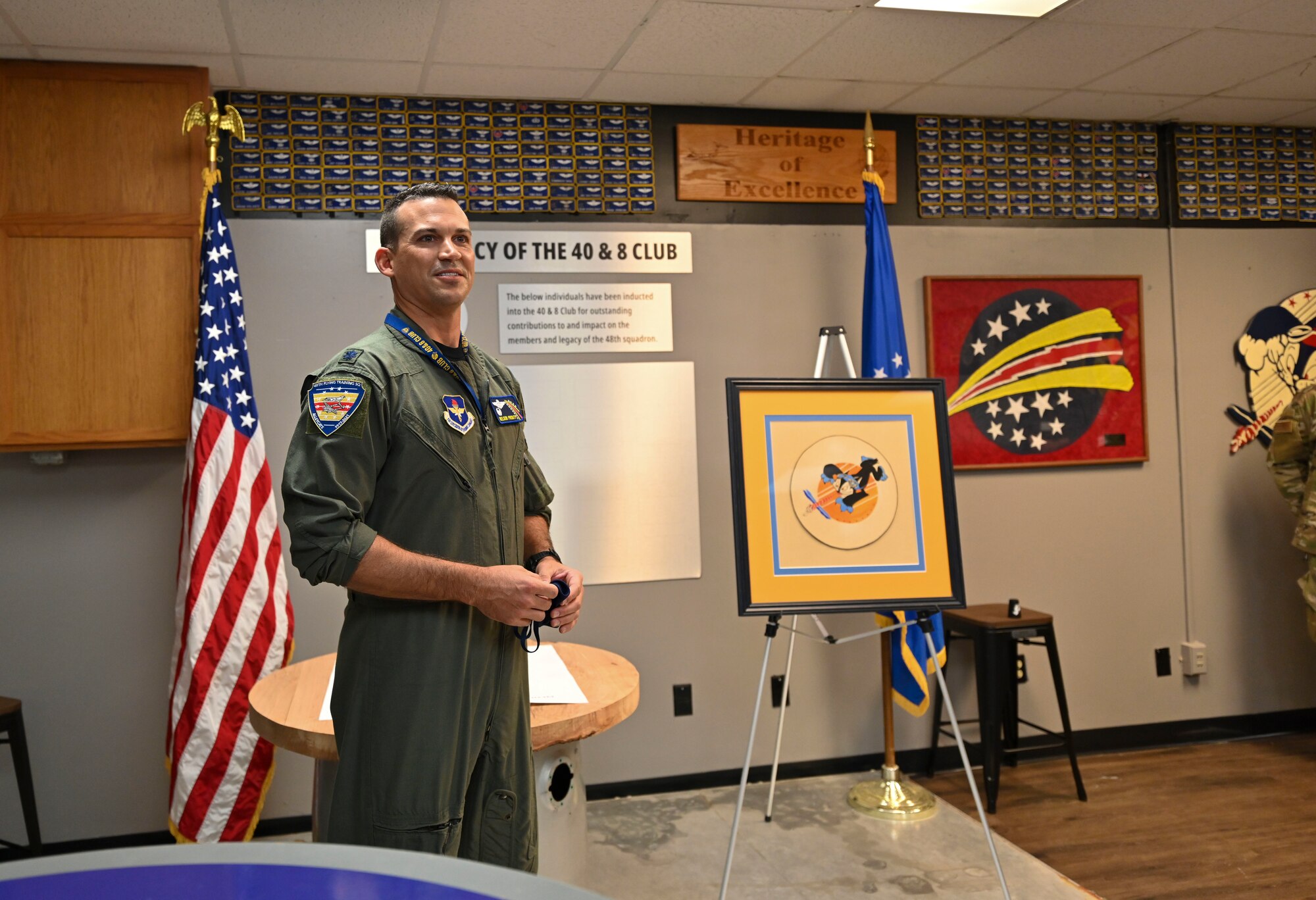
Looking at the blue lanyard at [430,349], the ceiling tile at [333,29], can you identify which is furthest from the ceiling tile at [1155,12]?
the blue lanyard at [430,349]

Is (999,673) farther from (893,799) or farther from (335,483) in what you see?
(335,483)

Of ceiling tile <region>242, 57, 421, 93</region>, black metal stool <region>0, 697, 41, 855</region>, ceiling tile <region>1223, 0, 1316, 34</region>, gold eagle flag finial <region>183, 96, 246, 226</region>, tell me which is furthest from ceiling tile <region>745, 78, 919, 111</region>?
black metal stool <region>0, 697, 41, 855</region>

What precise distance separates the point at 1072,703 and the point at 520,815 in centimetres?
314

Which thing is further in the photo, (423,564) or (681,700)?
(681,700)

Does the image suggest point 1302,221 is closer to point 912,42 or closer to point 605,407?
point 912,42

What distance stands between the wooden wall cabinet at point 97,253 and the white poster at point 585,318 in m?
1.05

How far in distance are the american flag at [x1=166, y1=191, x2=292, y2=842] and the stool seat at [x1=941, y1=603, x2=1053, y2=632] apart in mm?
2297

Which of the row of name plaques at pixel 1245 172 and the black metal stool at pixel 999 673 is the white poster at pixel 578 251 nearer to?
the black metal stool at pixel 999 673

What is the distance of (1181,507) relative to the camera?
4230 mm

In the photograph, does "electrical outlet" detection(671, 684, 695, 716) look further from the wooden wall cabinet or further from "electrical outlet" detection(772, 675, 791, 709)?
the wooden wall cabinet

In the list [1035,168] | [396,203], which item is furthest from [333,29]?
[1035,168]

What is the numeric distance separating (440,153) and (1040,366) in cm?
244

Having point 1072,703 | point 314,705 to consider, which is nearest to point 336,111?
point 314,705

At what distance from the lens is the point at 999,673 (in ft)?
11.9
